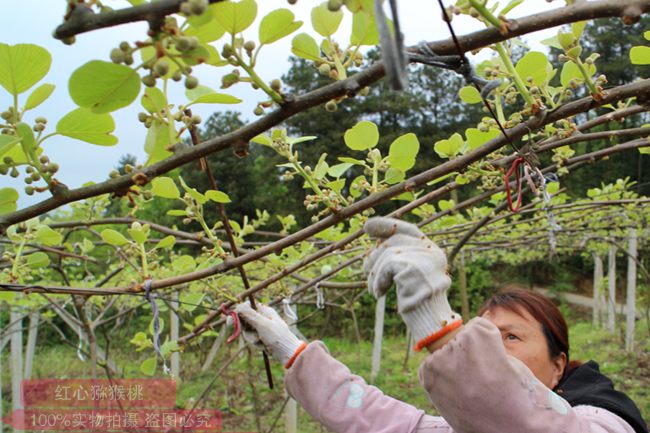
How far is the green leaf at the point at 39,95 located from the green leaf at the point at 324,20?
0.32 m

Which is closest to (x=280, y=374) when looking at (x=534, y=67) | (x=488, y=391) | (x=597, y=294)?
(x=597, y=294)

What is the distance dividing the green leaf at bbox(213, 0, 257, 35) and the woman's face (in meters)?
0.95

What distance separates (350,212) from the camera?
2.76ft

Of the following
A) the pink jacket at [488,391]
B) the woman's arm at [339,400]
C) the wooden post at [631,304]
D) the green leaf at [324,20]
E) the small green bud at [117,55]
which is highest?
the green leaf at [324,20]

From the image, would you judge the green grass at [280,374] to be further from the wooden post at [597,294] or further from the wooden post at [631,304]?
the wooden post at [597,294]

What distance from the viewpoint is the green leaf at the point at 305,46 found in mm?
654

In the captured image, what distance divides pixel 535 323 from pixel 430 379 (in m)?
0.58

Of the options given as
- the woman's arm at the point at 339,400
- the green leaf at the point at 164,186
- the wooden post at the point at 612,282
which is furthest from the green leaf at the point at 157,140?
the wooden post at the point at 612,282

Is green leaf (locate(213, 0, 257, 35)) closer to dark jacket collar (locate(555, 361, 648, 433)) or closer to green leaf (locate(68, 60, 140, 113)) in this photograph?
green leaf (locate(68, 60, 140, 113))

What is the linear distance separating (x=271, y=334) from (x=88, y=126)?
0.77 m

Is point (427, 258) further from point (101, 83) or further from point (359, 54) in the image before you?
point (101, 83)

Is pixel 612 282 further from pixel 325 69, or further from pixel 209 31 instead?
pixel 209 31

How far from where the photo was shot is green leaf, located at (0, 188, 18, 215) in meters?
0.73

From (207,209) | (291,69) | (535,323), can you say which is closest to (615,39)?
(291,69)
